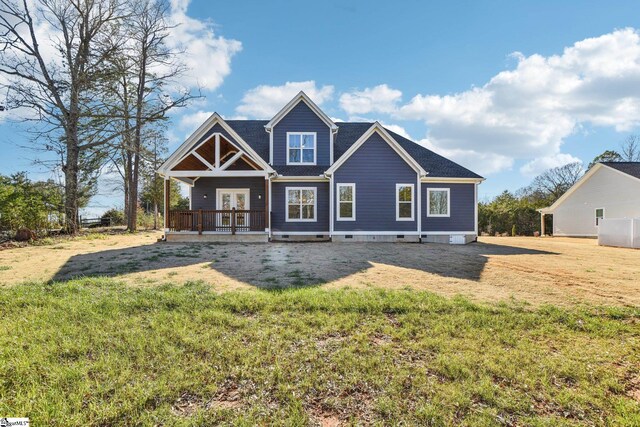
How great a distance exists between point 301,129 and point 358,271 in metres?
11.0

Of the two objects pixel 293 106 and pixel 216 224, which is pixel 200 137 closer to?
pixel 216 224

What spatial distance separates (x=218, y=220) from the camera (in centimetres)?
1719

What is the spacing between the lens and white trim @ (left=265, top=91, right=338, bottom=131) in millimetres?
17078

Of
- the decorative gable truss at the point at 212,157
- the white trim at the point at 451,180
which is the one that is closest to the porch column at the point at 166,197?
the decorative gable truss at the point at 212,157

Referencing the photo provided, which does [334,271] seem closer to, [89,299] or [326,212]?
[89,299]

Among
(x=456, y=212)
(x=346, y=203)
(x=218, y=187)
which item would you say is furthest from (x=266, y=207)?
(x=456, y=212)

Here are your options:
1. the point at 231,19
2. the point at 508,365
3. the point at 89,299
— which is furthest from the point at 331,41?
the point at 508,365

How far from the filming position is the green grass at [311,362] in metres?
3.03

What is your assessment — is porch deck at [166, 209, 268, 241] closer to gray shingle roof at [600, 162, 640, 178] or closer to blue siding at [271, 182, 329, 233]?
blue siding at [271, 182, 329, 233]

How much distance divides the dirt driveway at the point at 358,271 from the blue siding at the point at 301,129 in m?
7.12

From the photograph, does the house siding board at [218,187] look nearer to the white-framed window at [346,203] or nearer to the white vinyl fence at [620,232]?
the white-framed window at [346,203]

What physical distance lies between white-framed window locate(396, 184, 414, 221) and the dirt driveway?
4.47 meters

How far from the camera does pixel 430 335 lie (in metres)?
4.46

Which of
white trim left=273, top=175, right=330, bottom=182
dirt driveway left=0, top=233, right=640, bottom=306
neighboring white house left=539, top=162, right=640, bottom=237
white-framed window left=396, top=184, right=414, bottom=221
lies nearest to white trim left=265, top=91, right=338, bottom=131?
white trim left=273, top=175, right=330, bottom=182
